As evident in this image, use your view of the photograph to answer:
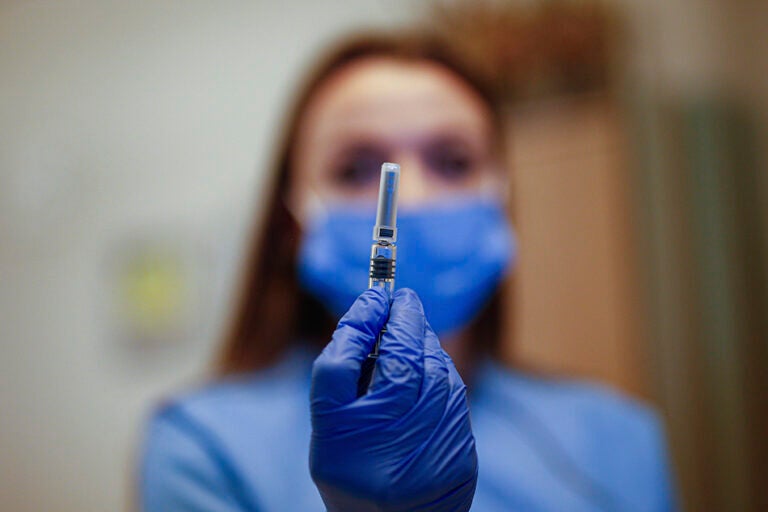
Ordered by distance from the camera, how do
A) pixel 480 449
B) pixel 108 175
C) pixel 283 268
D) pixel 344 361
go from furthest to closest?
pixel 108 175 < pixel 283 268 < pixel 480 449 < pixel 344 361

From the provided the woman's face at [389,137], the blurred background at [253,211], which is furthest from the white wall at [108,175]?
the woman's face at [389,137]

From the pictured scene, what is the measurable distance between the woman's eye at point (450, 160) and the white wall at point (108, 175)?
849 mm

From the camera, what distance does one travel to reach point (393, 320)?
0.33m

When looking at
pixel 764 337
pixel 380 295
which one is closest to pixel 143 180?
pixel 380 295

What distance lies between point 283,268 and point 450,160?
8.4 inches

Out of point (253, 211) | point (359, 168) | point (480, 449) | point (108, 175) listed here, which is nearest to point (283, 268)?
point (359, 168)

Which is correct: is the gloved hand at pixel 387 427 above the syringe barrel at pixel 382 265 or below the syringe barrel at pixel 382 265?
below

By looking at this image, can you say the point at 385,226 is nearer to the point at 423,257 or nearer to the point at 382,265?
the point at 382,265

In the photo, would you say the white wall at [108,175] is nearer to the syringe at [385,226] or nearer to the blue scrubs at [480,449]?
the blue scrubs at [480,449]

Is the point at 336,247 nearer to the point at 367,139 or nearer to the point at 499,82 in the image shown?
the point at 367,139

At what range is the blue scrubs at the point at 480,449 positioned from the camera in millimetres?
456

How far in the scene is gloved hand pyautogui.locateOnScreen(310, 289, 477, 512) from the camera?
302 millimetres

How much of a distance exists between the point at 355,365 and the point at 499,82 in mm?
1079

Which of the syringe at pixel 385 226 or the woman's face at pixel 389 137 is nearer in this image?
the syringe at pixel 385 226
